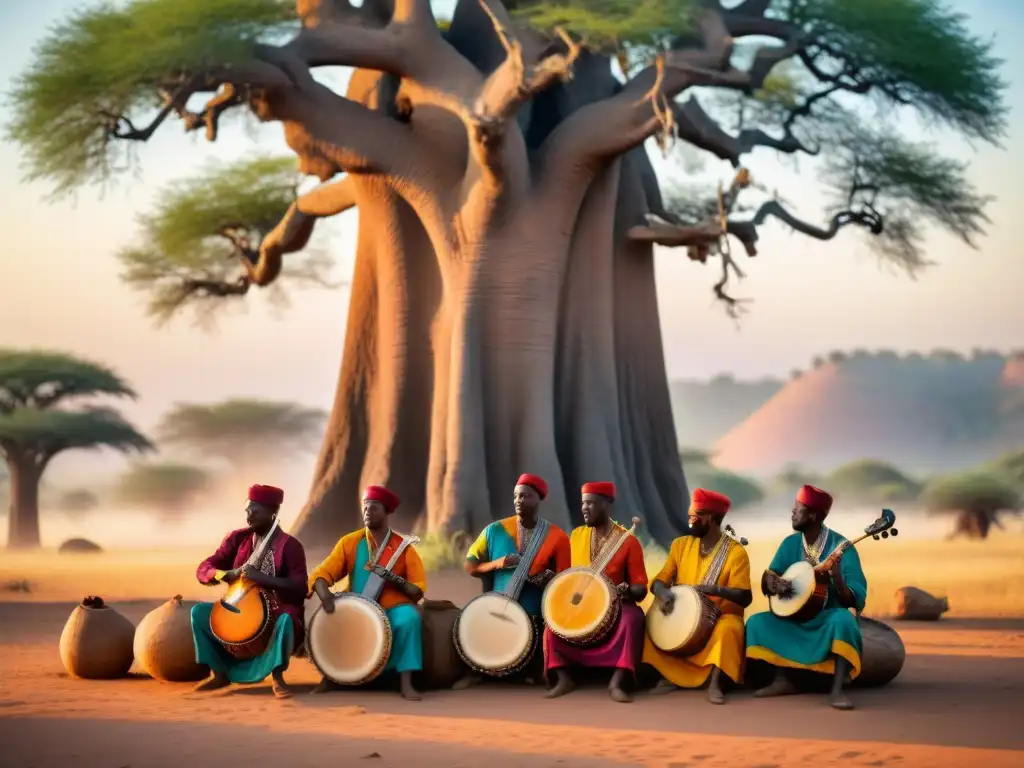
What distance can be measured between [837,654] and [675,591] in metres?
0.96

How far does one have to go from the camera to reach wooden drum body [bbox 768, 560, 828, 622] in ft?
27.5

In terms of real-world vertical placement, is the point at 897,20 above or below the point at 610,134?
above

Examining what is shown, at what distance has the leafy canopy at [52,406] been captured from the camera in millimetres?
33000

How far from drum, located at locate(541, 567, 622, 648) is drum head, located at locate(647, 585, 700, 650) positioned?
23cm

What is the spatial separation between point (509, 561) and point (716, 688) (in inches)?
55.7

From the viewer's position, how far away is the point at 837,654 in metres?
8.36

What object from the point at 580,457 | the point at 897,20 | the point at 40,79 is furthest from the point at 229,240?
the point at 897,20

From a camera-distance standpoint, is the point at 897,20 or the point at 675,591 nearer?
the point at 675,591

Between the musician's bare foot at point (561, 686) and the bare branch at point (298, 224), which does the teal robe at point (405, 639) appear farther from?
the bare branch at point (298, 224)

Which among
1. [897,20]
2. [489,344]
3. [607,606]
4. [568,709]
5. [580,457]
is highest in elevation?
[897,20]

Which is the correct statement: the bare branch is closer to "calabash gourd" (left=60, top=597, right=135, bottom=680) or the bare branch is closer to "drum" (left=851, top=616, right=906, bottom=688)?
"calabash gourd" (left=60, top=597, right=135, bottom=680)

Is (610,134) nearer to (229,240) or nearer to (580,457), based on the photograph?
(580,457)

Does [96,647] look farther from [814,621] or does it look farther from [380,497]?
[814,621]

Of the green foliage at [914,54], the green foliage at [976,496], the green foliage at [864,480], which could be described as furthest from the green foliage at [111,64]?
the green foliage at [864,480]
